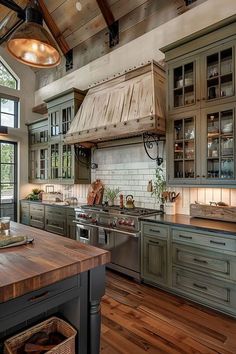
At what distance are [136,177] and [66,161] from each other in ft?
5.17

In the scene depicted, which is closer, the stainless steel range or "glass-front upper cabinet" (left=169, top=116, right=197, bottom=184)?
"glass-front upper cabinet" (left=169, top=116, right=197, bottom=184)


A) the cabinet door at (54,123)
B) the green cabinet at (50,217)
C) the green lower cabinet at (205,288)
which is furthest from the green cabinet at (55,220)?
the green lower cabinet at (205,288)

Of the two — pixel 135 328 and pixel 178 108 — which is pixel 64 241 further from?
pixel 178 108

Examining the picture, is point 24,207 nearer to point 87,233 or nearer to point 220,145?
point 87,233

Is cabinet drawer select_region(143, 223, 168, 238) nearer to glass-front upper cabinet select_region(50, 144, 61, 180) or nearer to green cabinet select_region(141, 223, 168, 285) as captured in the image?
green cabinet select_region(141, 223, 168, 285)

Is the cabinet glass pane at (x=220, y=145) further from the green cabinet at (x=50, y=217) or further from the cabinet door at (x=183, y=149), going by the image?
the green cabinet at (x=50, y=217)

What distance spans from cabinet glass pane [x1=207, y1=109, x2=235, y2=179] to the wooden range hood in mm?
628

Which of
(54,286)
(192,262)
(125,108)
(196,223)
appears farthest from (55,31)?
(54,286)

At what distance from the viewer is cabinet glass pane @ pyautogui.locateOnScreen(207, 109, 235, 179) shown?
265 cm

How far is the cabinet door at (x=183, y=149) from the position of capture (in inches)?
114

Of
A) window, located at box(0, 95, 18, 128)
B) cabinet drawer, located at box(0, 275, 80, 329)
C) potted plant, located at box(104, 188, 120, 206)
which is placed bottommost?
cabinet drawer, located at box(0, 275, 80, 329)

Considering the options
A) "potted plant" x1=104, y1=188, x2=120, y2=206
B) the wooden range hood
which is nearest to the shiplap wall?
"potted plant" x1=104, y1=188, x2=120, y2=206

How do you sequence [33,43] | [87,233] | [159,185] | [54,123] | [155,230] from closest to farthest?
[33,43], [155,230], [159,185], [87,233], [54,123]

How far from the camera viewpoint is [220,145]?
108 inches
